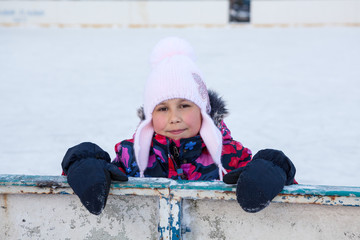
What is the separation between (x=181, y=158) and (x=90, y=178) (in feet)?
1.49

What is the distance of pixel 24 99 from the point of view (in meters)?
4.40

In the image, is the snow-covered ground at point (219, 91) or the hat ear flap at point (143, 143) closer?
the hat ear flap at point (143, 143)

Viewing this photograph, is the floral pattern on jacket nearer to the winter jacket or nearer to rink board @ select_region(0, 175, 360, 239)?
the winter jacket

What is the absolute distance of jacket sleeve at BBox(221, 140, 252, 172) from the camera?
156 centimetres

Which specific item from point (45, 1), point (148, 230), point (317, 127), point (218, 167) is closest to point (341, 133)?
point (317, 127)

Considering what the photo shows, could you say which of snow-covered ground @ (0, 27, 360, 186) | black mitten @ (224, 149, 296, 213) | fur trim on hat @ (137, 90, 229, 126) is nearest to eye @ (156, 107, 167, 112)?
fur trim on hat @ (137, 90, 229, 126)

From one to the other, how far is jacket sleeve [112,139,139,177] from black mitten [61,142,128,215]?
328 mm

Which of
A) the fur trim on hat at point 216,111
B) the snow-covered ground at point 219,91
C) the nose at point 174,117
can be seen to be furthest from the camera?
the snow-covered ground at point 219,91

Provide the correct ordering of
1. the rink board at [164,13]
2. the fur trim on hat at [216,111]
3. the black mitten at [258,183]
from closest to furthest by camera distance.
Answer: the black mitten at [258,183] < the fur trim on hat at [216,111] < the rink board at [164,13]

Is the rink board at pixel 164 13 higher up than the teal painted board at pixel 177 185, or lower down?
lower down

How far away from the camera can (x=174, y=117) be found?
1.49 meters

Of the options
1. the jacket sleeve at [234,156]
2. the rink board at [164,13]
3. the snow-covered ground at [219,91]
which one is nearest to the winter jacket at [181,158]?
the jacket sleeve at [234,156]

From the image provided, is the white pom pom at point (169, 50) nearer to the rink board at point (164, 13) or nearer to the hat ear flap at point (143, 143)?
the hat ear flap at point (143, 143)

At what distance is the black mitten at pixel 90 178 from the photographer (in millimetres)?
1111
